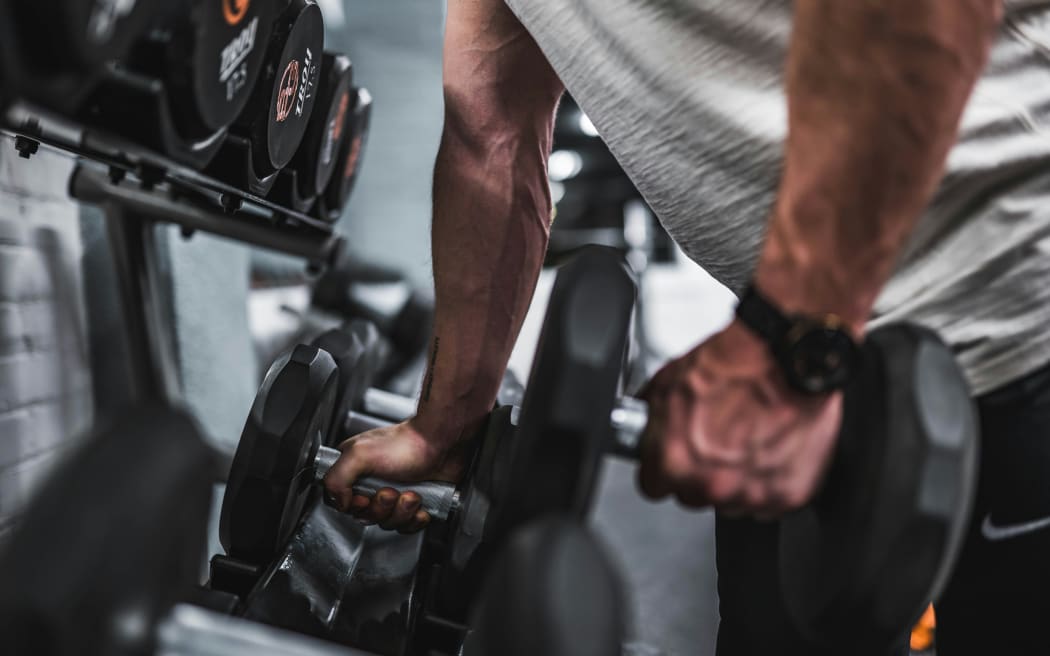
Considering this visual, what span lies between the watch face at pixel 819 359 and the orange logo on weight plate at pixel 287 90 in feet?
1.82

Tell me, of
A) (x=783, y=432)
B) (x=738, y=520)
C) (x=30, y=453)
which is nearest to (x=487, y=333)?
(x=738, y=520)

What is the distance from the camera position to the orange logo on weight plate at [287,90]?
786 millimetres

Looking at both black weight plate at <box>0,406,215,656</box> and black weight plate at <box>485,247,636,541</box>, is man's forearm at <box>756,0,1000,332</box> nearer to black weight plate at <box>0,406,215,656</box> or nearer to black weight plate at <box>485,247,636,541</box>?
black weight plate at <box>485,247,636,541</box>

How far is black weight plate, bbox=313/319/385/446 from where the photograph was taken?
955mm

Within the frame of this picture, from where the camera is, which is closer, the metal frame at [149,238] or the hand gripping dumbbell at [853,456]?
the hand gripping dumbbell at [853,456]

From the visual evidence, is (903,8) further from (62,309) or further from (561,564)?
(62,309)

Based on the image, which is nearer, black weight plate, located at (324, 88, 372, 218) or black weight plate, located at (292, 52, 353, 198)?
black weight plate, located at (292, 52, 353, 198)

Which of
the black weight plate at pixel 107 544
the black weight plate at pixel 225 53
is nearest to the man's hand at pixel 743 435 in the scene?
the black weight plate at pixel 107 544

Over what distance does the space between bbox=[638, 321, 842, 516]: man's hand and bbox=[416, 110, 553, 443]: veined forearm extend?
0.38 m

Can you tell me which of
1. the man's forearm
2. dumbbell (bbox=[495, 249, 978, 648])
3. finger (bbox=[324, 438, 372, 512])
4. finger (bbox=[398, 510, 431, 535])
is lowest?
finger (bbox=[398, 510, 431, 535])

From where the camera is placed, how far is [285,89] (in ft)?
2.62

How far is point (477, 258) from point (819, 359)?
1.52ft

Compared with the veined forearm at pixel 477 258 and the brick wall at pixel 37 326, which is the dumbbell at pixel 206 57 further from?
the brick wall at pixel 37 326

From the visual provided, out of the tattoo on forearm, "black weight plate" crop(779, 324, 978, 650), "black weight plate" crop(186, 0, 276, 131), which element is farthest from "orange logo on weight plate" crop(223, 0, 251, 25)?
"black weight plate" crop(779, 324, 978, 650)
